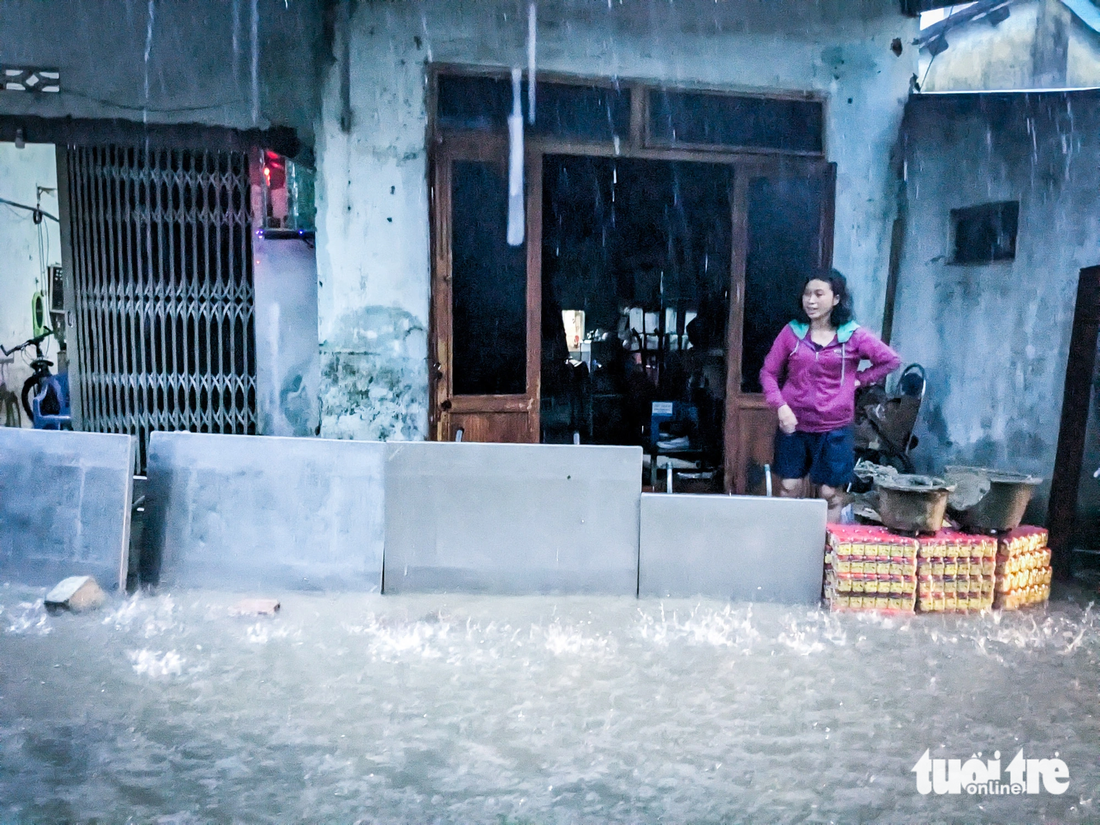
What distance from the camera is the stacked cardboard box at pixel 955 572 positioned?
4379 millimetres

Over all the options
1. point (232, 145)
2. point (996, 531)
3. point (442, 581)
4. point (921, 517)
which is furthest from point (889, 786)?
point (232, 145)

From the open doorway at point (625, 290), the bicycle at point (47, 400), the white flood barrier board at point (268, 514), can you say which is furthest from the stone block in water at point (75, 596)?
the open doorway at point (625, 290)

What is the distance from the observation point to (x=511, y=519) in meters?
4.56

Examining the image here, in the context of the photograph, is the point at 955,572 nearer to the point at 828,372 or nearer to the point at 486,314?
the point at 828,372

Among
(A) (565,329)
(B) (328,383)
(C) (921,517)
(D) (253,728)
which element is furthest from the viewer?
(A) (565,329)

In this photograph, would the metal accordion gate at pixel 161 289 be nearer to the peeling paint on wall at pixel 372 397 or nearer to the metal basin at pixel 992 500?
the peeling paint on wall at pixel 372 397

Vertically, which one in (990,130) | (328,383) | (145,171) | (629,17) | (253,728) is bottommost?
(253,728)

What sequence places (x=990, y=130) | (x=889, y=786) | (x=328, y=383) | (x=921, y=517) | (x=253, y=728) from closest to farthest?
(x=889, y=786)
(x=253, y=728)
(x=921, y=517)
(x=328, y=383)
(x=990, y=130)

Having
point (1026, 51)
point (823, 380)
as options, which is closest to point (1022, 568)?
point (823, 380)

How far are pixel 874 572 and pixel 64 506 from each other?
4857mm

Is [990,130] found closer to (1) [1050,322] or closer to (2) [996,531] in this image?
(1) [1050,322]

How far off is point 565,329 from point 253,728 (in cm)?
684

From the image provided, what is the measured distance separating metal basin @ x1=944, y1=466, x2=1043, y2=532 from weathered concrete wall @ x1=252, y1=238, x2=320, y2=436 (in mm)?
4806

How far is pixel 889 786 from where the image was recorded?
2758 millimetres
